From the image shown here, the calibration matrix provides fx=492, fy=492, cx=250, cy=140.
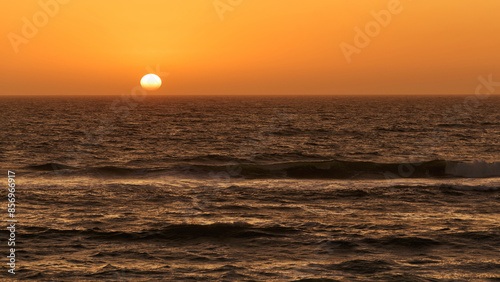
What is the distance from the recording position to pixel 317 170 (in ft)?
115

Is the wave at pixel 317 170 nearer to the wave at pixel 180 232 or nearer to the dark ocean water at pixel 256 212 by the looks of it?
the dark ocean water at pixel 256 212

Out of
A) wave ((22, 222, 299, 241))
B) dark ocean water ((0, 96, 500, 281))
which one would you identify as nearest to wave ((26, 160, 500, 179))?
dark ocean water ((0, 96, 500, 281))

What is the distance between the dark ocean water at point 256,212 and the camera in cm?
1444

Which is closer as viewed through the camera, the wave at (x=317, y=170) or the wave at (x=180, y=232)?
the wave at (x=180, y=232)

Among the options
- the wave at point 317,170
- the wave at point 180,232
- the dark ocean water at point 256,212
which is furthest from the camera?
the wave at point 317,170

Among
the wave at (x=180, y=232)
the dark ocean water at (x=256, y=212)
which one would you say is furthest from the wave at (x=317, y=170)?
the wave at (x=180, y=232)

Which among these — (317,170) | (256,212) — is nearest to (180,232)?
(256,212)

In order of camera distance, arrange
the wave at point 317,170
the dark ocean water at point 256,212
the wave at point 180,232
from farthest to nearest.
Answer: the wave at point 317,170, the wave at point 180,232, the dark ocean water at point 256,212

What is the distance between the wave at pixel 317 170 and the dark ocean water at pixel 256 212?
13 cm

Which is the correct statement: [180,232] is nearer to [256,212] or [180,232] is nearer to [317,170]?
[256,212]

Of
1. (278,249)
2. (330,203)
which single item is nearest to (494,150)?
(330,203)

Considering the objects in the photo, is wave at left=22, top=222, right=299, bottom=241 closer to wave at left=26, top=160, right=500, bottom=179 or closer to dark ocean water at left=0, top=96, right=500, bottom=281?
dark ocean water at left=0, top=96, right=500, bottom=281

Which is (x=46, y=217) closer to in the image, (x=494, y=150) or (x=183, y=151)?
(x=183, y=151)

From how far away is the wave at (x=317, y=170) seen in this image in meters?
32.8
